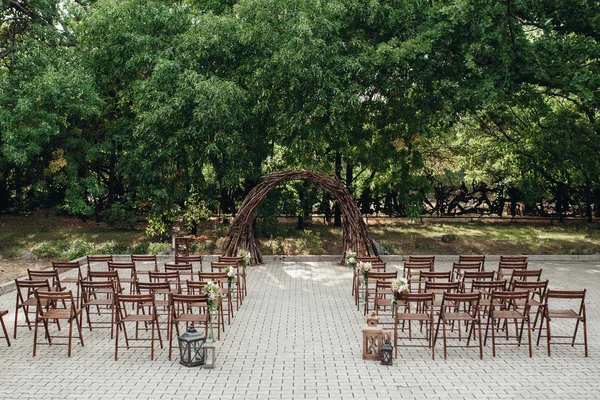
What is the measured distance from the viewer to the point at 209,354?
9.29 metres

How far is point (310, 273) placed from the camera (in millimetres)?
18266

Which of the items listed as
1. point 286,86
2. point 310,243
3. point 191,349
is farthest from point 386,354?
point 310,243

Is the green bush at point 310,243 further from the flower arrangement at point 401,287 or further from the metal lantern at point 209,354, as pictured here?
the metal lantern at point 209,354

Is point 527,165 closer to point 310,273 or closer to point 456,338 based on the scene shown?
point 310,273

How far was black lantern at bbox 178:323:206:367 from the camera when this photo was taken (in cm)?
928

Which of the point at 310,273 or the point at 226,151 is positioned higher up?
the point at 226,151

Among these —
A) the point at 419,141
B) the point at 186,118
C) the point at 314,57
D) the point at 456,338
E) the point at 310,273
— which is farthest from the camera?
the point at 419,141

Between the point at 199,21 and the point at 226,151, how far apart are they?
5.27m

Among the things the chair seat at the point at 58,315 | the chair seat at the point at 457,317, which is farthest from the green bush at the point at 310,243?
the chair seat at the point at 58,315

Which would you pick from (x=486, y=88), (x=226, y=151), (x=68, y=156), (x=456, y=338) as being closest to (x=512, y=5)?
(x=486, y=88)

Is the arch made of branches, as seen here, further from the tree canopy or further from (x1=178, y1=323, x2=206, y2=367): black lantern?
(x1=178, y1=323, x2=206, y2=367): black lantern

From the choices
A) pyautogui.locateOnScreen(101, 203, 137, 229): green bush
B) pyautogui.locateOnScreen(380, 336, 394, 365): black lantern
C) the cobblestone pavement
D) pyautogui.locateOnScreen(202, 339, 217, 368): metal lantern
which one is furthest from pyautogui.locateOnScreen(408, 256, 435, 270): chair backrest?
pyautogui.locateOnScreen(101, 203, 137, 229): green bush

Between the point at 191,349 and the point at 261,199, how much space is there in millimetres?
10375

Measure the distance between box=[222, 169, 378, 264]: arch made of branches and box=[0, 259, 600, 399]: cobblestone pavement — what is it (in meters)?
7.02
